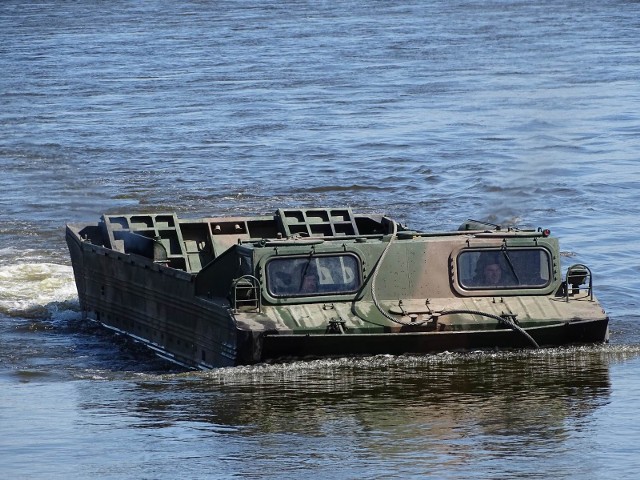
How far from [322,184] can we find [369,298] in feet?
42.8

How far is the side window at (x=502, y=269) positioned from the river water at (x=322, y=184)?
0.79 metres

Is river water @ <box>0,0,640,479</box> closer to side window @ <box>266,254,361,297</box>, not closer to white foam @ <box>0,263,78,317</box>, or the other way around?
white foam @ <box>0,263,78,317</box>

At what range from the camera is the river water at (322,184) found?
13.6 metres

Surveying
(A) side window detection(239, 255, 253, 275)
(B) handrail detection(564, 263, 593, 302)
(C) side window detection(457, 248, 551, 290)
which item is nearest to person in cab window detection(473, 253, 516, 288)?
(C) side window detection(457, 248, 551, 290)

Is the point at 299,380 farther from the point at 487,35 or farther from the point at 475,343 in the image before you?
the point at 487,35

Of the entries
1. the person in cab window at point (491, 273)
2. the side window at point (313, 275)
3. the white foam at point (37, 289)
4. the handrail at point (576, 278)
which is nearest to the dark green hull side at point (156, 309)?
the side window at point (313, 275)

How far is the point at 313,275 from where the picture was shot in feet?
52.7

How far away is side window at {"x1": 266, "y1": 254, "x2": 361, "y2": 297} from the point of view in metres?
16.0

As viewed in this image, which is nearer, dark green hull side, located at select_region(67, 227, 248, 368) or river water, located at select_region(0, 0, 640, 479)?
river water, located at select_region(0, 0, 640, 479)

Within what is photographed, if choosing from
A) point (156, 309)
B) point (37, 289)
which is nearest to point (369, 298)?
point (156, 309)

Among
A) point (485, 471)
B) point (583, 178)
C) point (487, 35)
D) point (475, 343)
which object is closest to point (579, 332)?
point (475, 343)

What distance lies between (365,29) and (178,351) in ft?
129

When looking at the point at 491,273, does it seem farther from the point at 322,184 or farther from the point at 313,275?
the point at 322,184

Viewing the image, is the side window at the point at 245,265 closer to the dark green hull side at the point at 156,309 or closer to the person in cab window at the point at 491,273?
the dark green hull side at the point at 156,309
